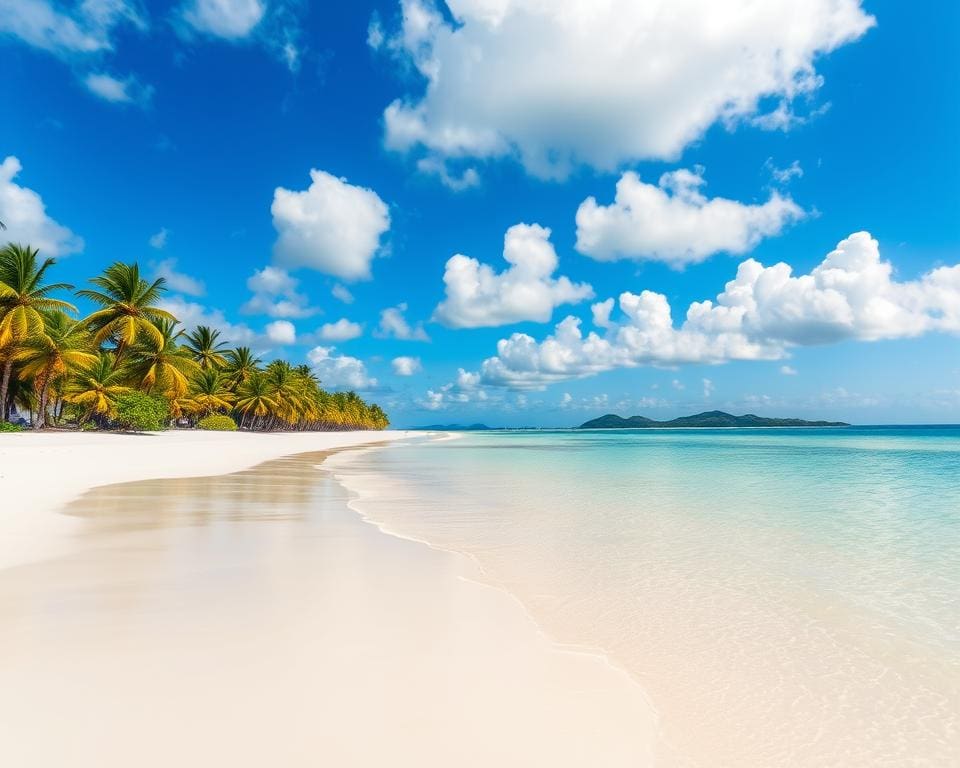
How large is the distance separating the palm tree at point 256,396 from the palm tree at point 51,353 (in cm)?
2957

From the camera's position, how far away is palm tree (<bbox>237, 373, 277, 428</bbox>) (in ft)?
229

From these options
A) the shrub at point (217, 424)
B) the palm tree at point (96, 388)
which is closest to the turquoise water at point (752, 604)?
the palm tree at point (96, 388)

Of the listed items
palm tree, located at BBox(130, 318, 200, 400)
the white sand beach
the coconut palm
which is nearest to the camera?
the white sand beach

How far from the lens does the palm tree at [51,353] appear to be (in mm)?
34500

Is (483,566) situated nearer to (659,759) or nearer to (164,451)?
(659,759)

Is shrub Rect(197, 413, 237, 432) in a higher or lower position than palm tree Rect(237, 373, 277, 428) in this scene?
lower

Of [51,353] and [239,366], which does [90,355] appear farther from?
[239,366]

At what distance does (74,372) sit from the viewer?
132ft

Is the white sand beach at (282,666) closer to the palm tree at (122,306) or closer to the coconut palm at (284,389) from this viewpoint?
the palm tree at (122,306)

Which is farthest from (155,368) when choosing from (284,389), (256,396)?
(284,389)

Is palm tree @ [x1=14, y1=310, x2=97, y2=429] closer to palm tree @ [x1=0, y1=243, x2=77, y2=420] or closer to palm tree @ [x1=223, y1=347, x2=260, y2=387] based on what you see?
palm tree @ [x1=0, y1=243, x2=77, y2=420]

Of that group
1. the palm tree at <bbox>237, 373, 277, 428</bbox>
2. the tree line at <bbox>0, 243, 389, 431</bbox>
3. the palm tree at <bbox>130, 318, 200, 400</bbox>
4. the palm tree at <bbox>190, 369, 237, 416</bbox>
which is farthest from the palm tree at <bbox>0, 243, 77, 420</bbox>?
the palm tree at <bbox>237, 373, 277, 428</bbox>

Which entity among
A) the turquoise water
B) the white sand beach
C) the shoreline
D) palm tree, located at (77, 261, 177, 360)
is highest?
palm tree, located at (77, 261, 177, 360)

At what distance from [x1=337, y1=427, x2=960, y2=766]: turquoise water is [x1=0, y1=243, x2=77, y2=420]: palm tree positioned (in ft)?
97.7
